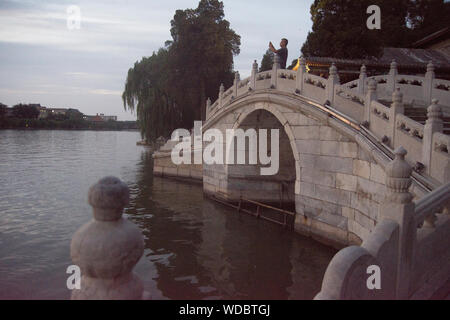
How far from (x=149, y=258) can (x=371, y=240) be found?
588cm

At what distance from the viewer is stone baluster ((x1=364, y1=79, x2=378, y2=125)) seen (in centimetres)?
719

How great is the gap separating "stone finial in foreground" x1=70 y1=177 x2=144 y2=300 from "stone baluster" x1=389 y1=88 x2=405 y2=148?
18.9 feet

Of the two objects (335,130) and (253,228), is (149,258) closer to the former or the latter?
(253,228)

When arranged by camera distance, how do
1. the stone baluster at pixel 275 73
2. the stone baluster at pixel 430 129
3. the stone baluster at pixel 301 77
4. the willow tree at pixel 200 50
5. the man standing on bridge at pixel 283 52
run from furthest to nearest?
the willow tree at pixel 200 50 < the man standing on bridge at pixel 283 52 < the stone baluster at pixel 275 73 < the stone baluster at pixel 301 77 < the stone baluster at pixel 430 129

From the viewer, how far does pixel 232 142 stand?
1302 cm

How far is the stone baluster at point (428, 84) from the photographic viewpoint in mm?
9312

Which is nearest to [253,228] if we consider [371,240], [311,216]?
[311,216]

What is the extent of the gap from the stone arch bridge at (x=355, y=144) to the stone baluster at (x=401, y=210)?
0.5 inches

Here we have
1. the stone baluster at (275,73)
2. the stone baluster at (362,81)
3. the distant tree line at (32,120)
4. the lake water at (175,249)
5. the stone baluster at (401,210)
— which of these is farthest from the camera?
the distant tree line at (32,120)
